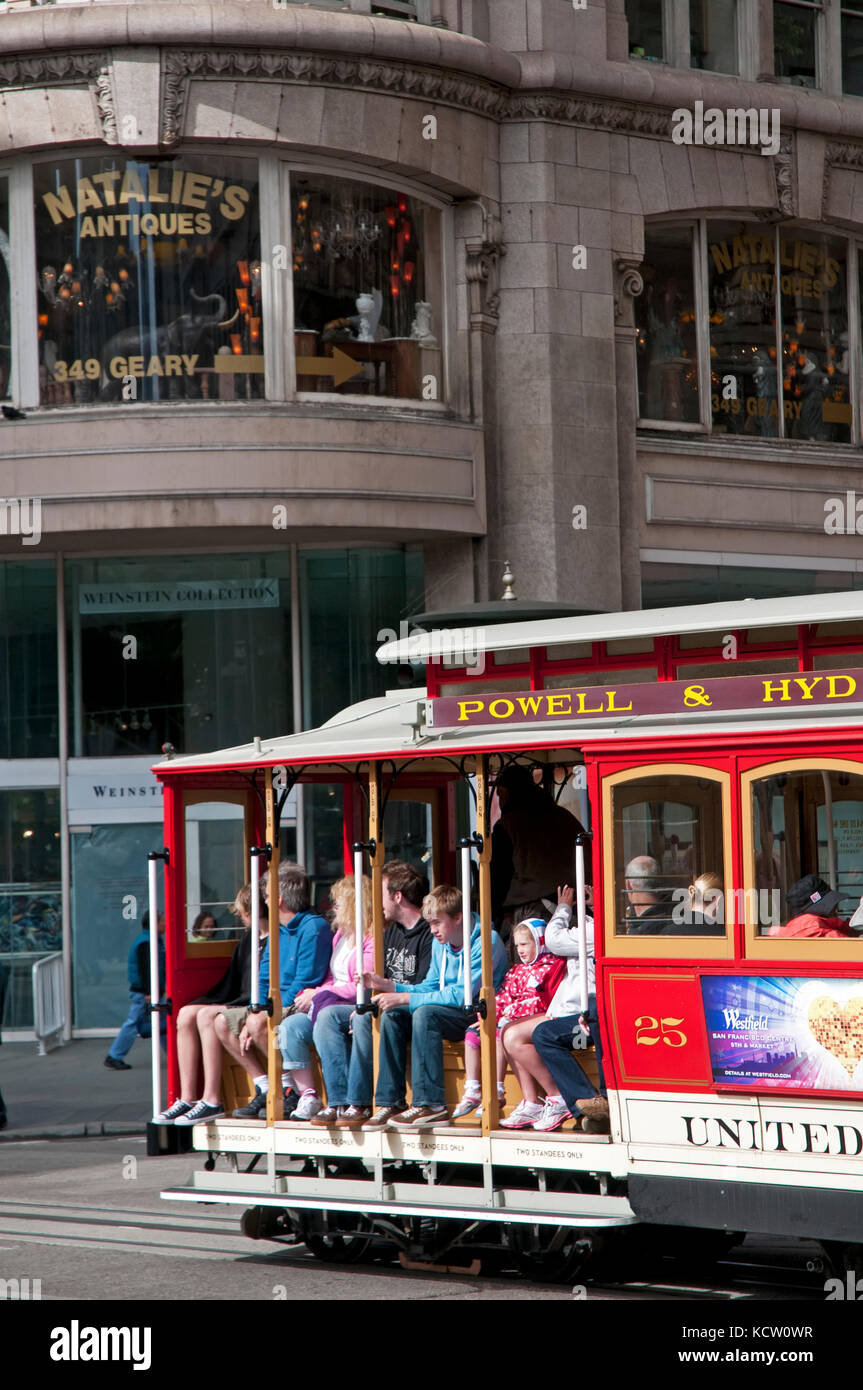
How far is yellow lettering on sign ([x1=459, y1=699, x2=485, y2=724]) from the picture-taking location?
910 centimetres

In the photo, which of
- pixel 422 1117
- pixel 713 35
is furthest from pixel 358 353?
pixel 422 1117

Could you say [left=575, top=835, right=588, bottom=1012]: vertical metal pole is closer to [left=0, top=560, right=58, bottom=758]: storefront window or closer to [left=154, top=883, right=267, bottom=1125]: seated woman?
[left=154, top=883, right=267, bottom=1125]: seated woman

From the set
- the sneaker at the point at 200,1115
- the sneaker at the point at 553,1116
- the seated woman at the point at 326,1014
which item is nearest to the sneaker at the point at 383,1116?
the seated woman at the point at 326,1014

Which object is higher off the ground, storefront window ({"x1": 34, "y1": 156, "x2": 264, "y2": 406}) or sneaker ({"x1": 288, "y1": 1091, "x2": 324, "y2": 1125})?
storefront window ({"x1": 34, "y1": 156, "x2": 264, "y2": 406})

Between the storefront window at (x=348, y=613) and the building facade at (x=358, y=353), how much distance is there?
0.13ft

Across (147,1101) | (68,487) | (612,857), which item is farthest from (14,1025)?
(612,857)

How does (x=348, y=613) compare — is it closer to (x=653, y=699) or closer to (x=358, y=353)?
(x=358, y=353)

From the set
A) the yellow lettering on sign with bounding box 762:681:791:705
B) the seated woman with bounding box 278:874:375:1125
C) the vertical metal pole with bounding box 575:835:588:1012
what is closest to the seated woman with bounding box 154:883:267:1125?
the seated woman with bounding box 278:874:375:1125

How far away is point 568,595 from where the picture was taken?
64.0ft

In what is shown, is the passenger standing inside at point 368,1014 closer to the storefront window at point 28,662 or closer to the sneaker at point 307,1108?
the sneaker at point 307,1108

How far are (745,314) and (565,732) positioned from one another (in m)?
13.9

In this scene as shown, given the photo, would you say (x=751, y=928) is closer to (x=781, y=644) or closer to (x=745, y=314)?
(x=781, y=644)

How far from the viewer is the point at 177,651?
1989 cm

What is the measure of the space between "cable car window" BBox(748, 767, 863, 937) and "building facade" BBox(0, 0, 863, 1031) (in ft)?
30.7
